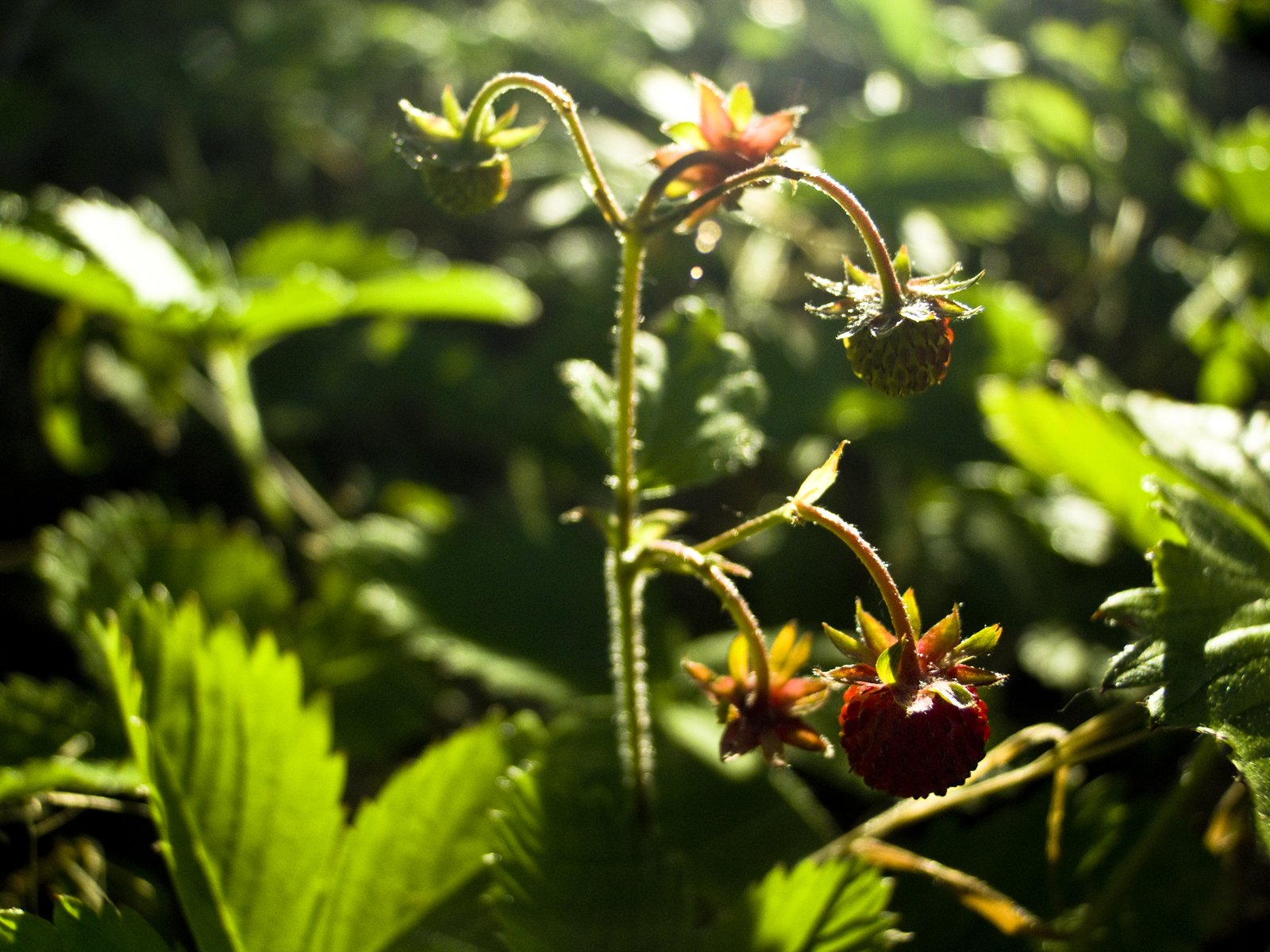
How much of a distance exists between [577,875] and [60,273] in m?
1.20

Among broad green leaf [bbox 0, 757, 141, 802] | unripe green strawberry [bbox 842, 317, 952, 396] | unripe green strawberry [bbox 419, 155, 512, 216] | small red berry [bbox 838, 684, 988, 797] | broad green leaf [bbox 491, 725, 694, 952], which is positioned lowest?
broad green leaf [bbox 0, 757, 141, 802]

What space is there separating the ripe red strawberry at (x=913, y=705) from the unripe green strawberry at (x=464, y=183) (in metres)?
0.44

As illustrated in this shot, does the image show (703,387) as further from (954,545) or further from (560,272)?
(560,272)

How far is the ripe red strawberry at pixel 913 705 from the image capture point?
703mm

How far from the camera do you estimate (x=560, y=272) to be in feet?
7.49

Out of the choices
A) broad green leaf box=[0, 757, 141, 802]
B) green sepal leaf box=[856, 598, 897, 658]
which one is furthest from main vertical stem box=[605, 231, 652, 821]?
broad green leaf box=[0, 757, 141, 802]

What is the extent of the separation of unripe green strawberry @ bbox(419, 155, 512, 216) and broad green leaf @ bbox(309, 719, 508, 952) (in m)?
0.54

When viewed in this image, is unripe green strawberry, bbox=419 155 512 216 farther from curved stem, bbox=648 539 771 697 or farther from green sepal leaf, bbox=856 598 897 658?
A: green sepal leaf, bbox=856 598 897 658

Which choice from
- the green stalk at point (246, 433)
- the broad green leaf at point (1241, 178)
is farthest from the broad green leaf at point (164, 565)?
the broad green leaf at point (1241, 178)

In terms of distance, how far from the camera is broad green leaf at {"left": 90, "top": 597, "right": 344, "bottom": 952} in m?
0.93

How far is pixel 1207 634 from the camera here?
796 mm

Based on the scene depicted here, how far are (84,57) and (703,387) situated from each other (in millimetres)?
2165

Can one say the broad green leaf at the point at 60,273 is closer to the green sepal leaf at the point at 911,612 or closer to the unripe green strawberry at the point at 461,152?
the unripe green strawberry at the point at 461,152

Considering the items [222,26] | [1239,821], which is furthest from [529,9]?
[1239,821]
